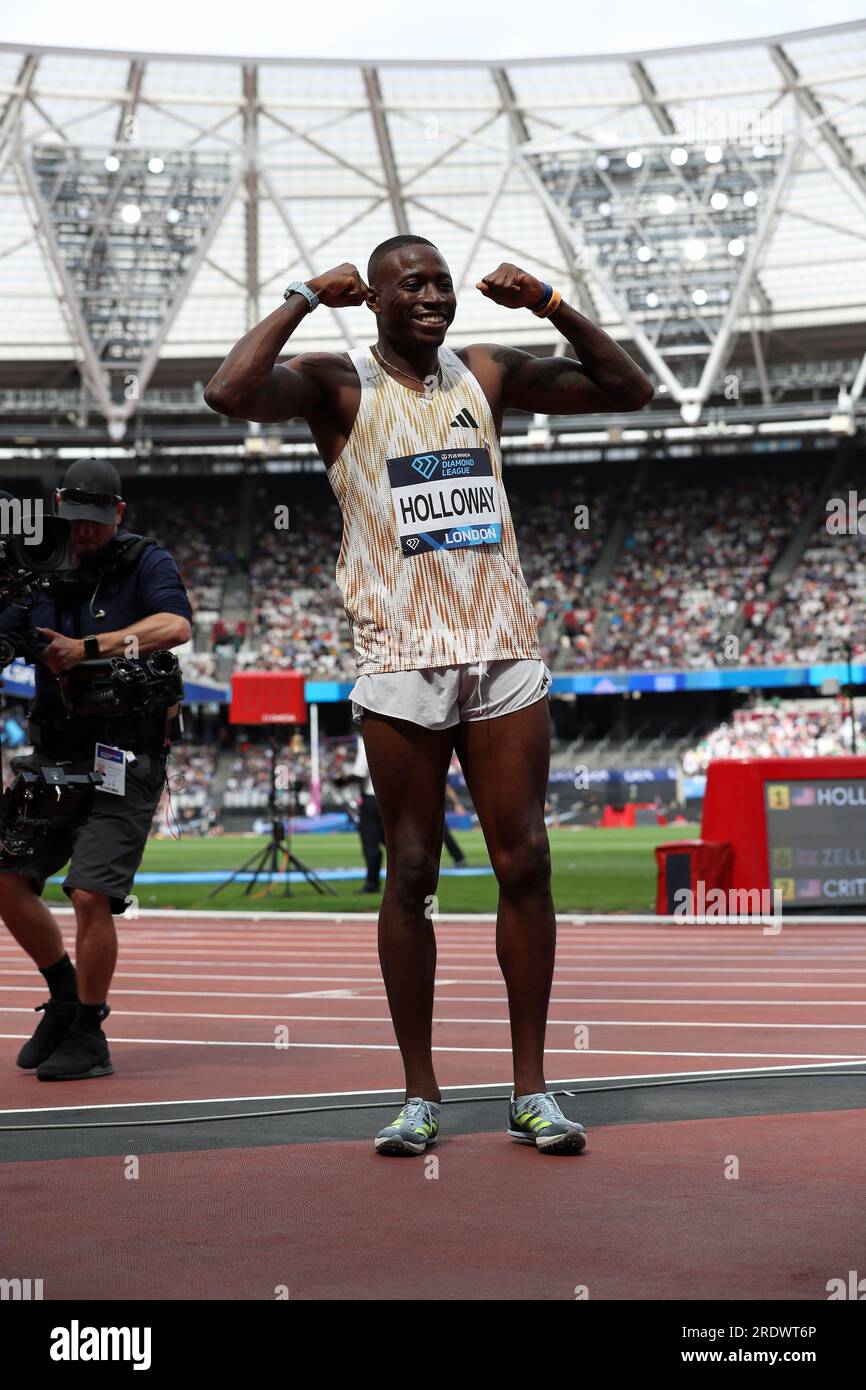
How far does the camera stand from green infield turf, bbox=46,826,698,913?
15352 mm

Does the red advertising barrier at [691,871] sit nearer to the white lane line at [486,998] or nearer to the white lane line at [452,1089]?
the white lane line at [486,998]

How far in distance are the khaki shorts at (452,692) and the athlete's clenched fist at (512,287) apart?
36.2 inches

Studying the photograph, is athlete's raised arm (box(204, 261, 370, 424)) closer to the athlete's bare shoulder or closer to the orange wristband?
the athlete's bare shoulder

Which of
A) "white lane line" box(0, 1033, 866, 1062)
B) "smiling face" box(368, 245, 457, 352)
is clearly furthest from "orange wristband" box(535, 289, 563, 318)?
"white lane line" box(0, 1033, 866, 1062)

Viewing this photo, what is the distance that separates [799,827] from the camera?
13258 mm

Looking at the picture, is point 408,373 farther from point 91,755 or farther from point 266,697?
point 266,697

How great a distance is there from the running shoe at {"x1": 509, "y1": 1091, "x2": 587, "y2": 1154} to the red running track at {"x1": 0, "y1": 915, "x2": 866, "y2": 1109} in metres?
0.98

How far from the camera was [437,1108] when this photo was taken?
4148 millimetres

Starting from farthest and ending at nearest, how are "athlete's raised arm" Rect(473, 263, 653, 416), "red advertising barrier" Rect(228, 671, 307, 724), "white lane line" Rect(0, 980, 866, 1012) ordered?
"red advertising barrier" Rect(228, 671, 307, 724) < "white lane line" Rect(0, 980, 866, 1012) < "athlete's raised arm" Rect(473, 263, 653, 416)

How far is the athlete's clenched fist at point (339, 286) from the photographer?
4059 millimetres

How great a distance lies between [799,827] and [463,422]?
954 cm

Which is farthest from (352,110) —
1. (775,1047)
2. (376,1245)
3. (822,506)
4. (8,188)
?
(376,1245)

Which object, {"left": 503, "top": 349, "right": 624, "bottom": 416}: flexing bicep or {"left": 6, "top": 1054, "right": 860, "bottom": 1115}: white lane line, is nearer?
{"left": 503, "top": 349, "right": 624, "bottom": 416}: flexing bicep
